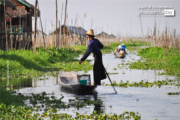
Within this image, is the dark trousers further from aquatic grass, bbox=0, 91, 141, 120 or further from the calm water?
aquatic grass, bbox=0, 91, 141, 120

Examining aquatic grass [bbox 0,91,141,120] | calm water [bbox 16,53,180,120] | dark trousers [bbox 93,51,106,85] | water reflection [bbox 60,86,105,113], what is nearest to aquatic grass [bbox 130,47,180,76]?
calm water [bbox 16,53,180,120]

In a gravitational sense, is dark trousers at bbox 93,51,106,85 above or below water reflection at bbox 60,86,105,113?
above

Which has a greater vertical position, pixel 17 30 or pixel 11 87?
pixel 17 30

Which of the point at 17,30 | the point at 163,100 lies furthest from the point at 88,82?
the point at 17,30

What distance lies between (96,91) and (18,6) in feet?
85.9

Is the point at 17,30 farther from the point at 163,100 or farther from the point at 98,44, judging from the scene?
the point at 163,100

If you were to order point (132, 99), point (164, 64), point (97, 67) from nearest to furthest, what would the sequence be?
point (132, 99) → point (97, 67) → point (164, 64)

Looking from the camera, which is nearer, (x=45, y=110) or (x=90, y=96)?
(x=45, y=110)

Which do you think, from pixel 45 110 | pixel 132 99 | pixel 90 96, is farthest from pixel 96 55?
pixel 45 110

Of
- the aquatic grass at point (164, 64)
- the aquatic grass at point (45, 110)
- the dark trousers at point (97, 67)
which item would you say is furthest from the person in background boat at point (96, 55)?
the aquatic grass at point (164, 64)

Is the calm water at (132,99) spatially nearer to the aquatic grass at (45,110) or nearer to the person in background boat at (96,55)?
the aquatic grass at (45,110)

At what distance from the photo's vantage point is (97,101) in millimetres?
8836

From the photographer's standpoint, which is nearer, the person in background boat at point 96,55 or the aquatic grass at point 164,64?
the person in background boat at point 96,55

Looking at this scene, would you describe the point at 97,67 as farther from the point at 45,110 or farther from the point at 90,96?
the point at 45,110
